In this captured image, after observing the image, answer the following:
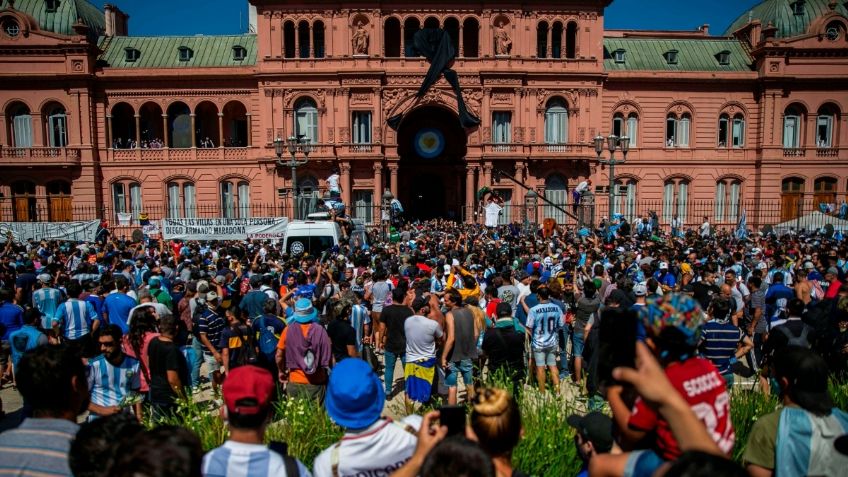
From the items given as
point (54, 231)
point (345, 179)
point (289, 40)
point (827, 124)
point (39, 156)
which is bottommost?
point (54, 231)

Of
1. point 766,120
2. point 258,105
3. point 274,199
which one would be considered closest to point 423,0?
point 258,105

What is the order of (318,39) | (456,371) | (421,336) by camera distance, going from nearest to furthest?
(421,336) < (456,371) < (318,39)

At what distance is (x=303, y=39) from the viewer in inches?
1312

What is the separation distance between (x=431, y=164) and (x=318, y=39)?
35.1ft

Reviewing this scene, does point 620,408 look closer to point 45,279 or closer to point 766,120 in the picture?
point 45,279

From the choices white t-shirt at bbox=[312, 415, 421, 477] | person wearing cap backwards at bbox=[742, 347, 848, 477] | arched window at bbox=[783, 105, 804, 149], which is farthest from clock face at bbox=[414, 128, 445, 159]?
white t-shirt at bbox=[312, 415, 421, 477]

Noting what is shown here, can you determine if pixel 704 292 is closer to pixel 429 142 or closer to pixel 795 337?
pixel 795 337

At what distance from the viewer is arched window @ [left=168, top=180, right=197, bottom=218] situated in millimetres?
34312

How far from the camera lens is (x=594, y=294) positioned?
9.08 metres

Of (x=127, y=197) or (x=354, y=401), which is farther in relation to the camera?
(x=127, y=197)

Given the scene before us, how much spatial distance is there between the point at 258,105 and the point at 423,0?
12.0 metres

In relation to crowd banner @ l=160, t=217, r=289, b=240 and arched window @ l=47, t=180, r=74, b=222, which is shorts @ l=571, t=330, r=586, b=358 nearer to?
crowd banner @ l=160, t=217, r=289, b=240

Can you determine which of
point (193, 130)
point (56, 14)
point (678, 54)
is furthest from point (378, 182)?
point (56, 14)

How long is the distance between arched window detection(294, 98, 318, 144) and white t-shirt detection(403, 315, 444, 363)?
27.1 m
